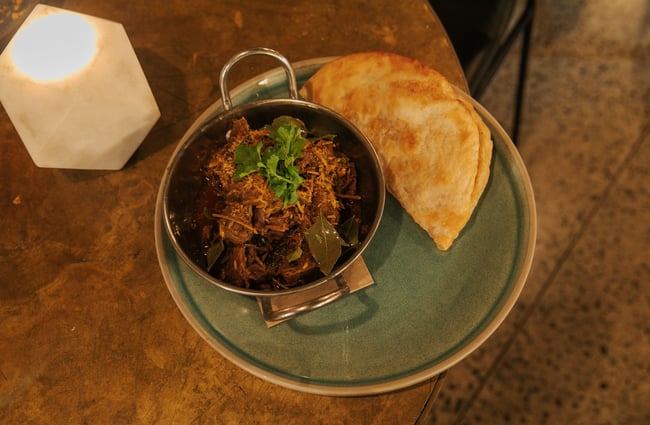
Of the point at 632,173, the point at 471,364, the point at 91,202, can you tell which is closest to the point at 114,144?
the point at 91,202

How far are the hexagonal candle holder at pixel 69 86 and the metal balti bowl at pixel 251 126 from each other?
0.19 metres

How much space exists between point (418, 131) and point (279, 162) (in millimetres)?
296

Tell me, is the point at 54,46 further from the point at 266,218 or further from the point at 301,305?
the point at 301,305

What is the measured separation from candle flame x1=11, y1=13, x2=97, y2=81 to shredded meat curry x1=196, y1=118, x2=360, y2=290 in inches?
13.2

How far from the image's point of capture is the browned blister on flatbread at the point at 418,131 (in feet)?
3.39

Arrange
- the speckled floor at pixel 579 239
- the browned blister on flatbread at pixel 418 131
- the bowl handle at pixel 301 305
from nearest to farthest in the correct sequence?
the bowl handle at pixel 301 305
the browned blister on flatbread at pixel 418 131
the speckled floor at pixel 579 239

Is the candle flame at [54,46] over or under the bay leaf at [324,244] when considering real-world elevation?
over

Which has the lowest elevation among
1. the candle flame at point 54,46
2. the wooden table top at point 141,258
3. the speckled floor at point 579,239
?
the speckled floor at point 579,239

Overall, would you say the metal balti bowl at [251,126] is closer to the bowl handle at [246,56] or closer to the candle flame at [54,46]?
the bowl handle at [246,56]

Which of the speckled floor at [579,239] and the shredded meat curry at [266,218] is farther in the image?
the speckled floor at [579,239]

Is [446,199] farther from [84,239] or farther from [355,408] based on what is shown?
[84,239]

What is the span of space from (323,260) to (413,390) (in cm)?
30

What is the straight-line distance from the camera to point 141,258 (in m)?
1.12

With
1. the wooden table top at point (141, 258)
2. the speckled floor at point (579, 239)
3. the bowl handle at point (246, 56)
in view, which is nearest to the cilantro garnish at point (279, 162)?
the bowl handle at point (246, 56)
